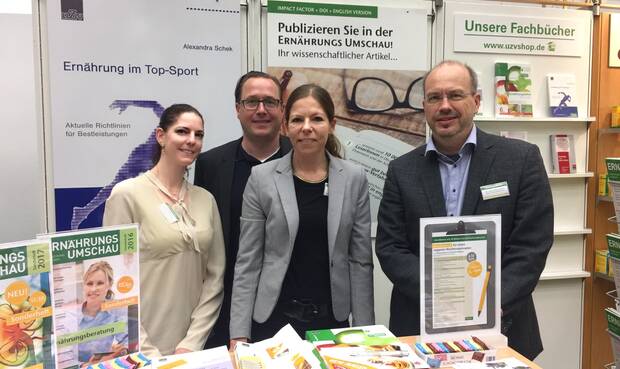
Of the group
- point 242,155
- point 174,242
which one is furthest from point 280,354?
point 242,155

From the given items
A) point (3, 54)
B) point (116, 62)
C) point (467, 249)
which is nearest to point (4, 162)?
point (3, 54)

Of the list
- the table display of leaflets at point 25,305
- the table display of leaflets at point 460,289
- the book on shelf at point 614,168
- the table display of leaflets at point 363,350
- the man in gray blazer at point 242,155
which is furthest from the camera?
the book on shelf at point 614,168

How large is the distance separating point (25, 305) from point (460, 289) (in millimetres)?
1175

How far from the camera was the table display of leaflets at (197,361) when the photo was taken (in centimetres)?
123

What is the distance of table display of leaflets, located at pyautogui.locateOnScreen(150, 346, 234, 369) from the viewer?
1227 mm

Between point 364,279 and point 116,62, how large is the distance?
2.05 metres

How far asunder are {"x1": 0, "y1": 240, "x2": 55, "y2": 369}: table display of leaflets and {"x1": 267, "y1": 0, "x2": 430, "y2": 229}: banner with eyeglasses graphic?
7.43 ft

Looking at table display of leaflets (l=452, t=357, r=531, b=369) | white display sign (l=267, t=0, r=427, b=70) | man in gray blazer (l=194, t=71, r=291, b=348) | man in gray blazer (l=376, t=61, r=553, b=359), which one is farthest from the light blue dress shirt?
white display sign (l=267, t=0, r=427, b=70)

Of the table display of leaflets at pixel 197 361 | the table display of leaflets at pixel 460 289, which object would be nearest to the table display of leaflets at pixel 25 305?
the table display of leaflets at pixel 197 361

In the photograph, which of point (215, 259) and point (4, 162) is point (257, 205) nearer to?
point (215, 259)

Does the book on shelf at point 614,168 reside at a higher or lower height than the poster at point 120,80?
lower

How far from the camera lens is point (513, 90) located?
11.4 ft

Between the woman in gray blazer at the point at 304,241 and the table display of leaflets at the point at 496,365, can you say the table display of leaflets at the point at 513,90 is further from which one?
the table display of leaflets at the point at 496,365

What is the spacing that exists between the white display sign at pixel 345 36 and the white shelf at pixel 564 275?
189 cm
